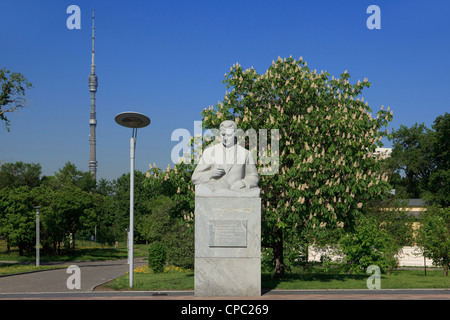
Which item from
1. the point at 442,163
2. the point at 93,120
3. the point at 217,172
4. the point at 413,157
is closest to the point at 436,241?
the point at 217,172

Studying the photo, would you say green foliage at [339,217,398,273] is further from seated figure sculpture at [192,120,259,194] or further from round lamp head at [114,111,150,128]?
round lamp head at [114,111,150,128]

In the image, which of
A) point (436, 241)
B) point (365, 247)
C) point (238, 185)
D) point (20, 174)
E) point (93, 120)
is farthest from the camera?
point (93, 120)

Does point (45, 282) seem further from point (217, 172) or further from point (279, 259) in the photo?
point (217, 172)

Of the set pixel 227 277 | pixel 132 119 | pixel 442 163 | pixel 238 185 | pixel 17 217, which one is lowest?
pixel 17 217

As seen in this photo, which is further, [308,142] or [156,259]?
[156,259]

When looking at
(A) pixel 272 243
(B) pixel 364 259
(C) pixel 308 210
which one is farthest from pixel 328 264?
(C) pixel 308 210

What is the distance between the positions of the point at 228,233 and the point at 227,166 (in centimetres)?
191

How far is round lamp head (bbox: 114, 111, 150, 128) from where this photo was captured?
1600 centimetres

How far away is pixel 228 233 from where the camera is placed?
11.5 meters

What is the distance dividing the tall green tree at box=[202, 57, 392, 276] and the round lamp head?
2458 mm

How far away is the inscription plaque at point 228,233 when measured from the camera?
37.6 ft

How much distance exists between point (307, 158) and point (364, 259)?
8.95 m

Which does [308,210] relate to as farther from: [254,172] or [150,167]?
[150,167]
